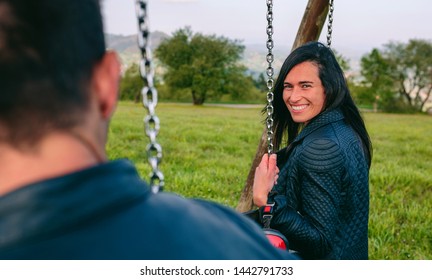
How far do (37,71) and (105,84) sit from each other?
Answer: 114 mm

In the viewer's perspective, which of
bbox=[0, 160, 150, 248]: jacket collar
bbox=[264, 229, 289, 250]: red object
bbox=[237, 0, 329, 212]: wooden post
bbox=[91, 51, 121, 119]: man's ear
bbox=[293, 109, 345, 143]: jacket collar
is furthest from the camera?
bbox=[237, 0, 329, 212]: wooden post

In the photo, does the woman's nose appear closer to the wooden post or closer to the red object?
the red object

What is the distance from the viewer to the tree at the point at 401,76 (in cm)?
3628

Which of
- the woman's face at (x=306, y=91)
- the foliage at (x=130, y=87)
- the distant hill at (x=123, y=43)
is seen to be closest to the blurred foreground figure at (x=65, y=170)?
the distant hill at (x=123, y=43)

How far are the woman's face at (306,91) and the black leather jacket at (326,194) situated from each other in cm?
10

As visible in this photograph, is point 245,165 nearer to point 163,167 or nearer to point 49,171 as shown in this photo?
point 163,167

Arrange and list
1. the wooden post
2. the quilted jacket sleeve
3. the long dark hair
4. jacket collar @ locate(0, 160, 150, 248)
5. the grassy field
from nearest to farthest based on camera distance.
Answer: jacket collar @ locate(0, 160, 150, 248) → the quilted jacket sleeve → the long dark hair → the wooden post → the grassy field

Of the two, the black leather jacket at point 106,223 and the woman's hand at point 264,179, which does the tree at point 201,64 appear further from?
the black leather jacket at point 106,223

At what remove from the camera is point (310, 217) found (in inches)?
76.9

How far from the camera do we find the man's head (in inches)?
28.5

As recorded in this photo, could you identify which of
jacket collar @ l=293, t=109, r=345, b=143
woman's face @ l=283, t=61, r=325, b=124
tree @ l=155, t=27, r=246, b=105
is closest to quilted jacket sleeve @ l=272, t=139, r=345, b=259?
jacket collar @ l=293, t=109, r=345, b=143

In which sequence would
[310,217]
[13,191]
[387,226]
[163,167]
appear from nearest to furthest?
[13,191]
[310,217]
[387,226]
[163,167]
